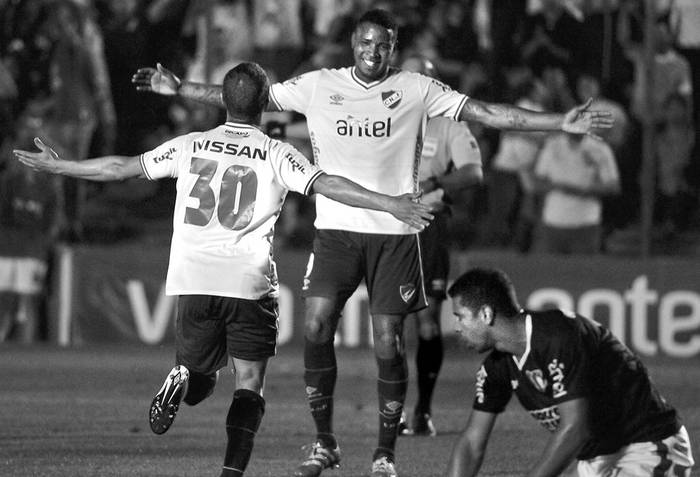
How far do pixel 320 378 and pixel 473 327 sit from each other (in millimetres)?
2490

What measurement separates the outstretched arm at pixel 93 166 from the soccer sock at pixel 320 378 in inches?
61.1

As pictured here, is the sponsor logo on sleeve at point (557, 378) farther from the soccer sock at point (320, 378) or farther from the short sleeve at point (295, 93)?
the short sleeve at point (295, 93)

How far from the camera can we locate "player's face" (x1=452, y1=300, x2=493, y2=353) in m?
5.68

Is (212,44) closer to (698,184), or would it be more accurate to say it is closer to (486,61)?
(486,61)

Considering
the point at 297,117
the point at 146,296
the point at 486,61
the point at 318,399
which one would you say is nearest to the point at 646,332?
the point at 486,61

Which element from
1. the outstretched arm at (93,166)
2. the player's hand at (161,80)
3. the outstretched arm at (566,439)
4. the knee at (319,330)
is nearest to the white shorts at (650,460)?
the outstretched arm at (566,439)

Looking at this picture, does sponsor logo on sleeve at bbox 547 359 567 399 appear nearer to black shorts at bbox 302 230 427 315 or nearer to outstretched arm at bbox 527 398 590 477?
outstretched arm at bbox 527 398 590 477

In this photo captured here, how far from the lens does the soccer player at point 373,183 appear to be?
8086 mm

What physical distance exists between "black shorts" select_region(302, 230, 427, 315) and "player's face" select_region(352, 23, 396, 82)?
3.12 feet

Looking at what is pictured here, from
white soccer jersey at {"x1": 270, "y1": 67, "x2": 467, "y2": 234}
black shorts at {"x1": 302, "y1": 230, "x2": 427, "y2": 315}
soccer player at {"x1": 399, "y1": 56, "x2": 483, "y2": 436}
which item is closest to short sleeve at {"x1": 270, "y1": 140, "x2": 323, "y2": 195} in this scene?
white soccer jersey at {"x1": 270, "y1": 67, "x2": 467, "y2": 234}

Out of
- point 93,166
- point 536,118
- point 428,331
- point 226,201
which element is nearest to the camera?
point 226,201

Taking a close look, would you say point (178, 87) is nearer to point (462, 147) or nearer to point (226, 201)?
point (226, 201)

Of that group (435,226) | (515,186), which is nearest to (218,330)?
(435,226)

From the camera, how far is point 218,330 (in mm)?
7117
